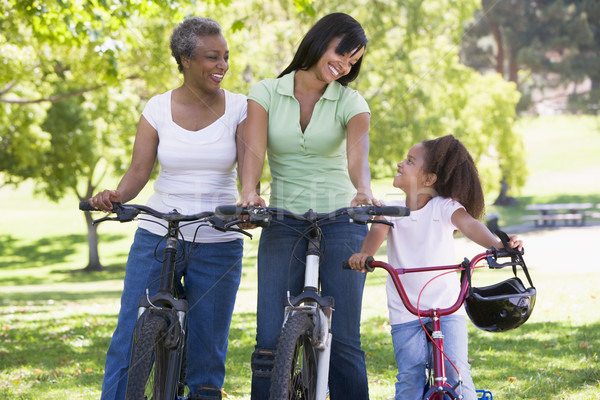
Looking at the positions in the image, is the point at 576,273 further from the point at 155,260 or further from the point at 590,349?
the point at 155,260

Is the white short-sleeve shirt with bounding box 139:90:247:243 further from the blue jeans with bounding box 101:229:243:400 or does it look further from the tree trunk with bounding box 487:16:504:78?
the tree trunk with bounding box 487:16:504:78

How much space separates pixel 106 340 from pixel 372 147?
1337 cm

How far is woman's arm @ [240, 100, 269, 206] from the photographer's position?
340 cm

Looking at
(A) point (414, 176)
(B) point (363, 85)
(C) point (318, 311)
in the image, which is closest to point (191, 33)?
(A) point (414, 176)

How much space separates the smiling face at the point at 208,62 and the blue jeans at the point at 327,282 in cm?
81

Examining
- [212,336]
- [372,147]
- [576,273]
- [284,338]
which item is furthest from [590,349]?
[372,147]

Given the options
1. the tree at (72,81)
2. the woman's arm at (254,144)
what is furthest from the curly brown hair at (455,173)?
the tree at (72,81)

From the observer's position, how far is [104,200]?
330cm

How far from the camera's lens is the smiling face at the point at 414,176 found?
3.68 metres

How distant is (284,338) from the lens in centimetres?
285

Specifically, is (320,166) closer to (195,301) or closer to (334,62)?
(334,62)

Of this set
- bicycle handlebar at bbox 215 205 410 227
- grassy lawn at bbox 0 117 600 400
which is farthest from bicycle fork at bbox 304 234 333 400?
grassy lawn at bbox 0 117 600 400

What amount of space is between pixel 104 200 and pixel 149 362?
770 millimetres

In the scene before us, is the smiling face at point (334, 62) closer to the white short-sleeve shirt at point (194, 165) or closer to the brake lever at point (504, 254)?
the white short-sleeve shirt at point (194, 165)
